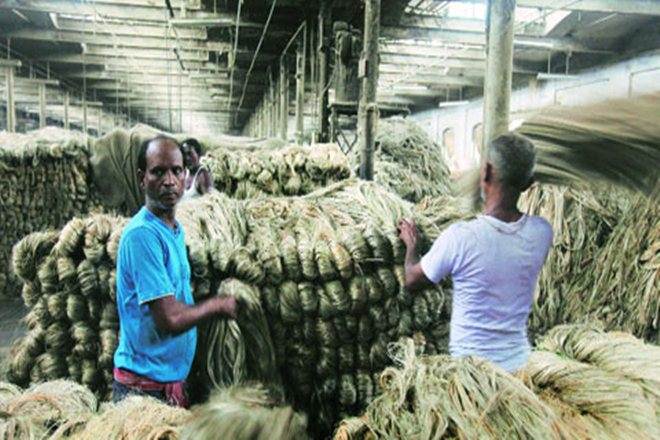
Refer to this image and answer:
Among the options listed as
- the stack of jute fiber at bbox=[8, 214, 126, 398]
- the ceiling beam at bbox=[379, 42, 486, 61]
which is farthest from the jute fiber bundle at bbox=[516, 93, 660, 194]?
the ceiling beam at bbox=[379, 42, 486, 61]

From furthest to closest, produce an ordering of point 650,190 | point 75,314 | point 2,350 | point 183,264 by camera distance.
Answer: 1. point 2,350
2. point 75,314
3. point 183,264
4. point 650,190

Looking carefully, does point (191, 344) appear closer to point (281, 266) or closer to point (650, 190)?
point (281, 266)

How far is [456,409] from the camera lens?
150 centimetres

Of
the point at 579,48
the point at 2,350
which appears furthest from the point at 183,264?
the point at 579,48

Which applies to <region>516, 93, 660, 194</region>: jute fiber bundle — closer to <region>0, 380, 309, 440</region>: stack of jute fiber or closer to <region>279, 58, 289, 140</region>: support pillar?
<region>0, 380, 309, 440</region>: stack of jute fiber

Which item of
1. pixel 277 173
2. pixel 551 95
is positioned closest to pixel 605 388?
pixel 277 173

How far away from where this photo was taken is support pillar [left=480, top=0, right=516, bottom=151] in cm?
519

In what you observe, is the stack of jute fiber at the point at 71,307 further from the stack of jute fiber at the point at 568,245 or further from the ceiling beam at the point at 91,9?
the ceiling beam at the point at 91,9

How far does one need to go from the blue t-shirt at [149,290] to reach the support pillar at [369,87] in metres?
5.11

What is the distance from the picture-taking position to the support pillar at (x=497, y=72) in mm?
5191

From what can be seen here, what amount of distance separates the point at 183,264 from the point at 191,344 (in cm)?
38

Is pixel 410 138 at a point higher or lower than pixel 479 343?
higher

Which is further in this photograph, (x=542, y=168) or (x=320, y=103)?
Result: (x=320, y=103)

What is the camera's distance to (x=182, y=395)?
8.82ft
